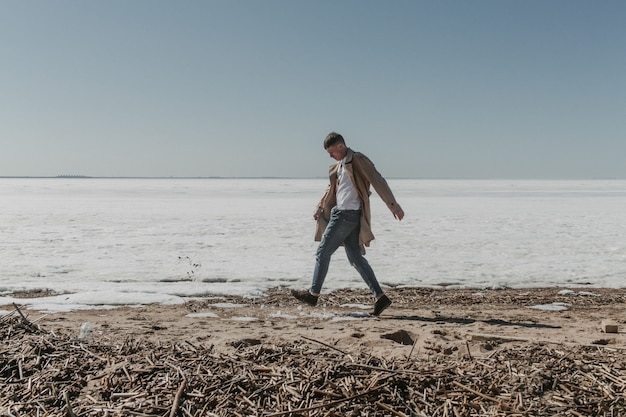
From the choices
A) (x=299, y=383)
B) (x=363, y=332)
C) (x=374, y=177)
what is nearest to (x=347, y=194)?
(x=374, y=177)

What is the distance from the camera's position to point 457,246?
11555 millimetres

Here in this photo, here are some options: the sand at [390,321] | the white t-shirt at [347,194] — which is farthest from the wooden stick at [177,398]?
the white t-shirt at [347,194]

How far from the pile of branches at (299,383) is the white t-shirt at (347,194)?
2400 mm

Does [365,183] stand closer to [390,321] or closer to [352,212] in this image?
[352,212]

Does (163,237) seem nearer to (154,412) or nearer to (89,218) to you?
(89,218)

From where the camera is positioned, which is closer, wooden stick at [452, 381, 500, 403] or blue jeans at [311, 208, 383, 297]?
wooden stick at [452, 381, 500, 403]

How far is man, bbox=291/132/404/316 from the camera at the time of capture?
5516 millimetres

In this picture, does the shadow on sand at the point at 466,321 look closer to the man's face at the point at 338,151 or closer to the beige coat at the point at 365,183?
the beige coat at the point at 365,183

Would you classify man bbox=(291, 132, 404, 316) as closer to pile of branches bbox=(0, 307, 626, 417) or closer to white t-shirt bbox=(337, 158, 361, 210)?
white t-shirt bbox=(337, 158, 361, 210)

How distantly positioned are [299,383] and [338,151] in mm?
3213

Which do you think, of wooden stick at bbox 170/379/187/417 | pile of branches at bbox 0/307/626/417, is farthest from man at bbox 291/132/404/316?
wooden stick at bbox 170/379/187/417

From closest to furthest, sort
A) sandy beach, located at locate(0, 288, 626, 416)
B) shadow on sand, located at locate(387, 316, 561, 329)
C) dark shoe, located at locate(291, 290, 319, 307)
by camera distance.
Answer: sandy beach, located at locate(0, 288, 626, 416) < shadow on sand, located at locate(387, 316, 561, 329) < dark shoe, located at locate(291, 290, 319, 307)

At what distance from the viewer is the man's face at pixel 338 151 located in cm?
554

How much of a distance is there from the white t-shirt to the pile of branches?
7.88ft
